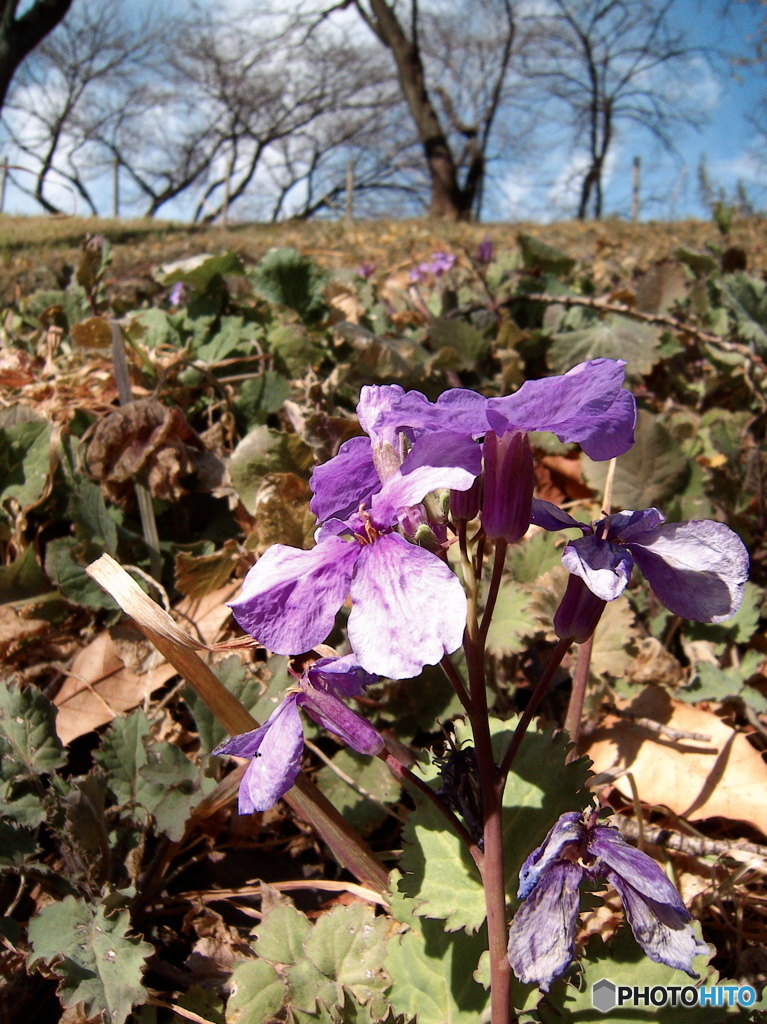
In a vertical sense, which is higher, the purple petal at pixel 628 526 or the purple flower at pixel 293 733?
the purple petal at pixel 628 526

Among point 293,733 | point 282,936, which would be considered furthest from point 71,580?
point 293,733

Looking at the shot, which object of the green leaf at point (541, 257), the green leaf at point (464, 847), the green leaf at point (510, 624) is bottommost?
the green leaf at point (464, 847)

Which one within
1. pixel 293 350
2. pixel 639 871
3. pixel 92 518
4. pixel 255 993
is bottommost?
pixel 255 993

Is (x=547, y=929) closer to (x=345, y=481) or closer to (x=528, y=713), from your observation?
(x=528, y=713)

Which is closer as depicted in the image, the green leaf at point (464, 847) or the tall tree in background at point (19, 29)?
the green leaf at point (464, 847)

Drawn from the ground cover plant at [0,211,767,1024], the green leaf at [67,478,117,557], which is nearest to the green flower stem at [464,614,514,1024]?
the ground cover plant at [0,211,767,1024]

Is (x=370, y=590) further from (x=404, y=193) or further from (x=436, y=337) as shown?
(x=404, y=193)

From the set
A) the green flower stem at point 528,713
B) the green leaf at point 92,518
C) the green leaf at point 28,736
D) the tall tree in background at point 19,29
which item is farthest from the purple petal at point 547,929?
the tall tree in background at point 19,29

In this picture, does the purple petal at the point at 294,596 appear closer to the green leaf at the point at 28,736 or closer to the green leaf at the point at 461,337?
the green leaf at the point at 28,736
